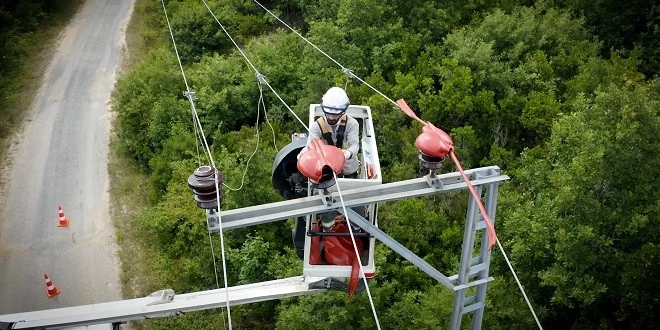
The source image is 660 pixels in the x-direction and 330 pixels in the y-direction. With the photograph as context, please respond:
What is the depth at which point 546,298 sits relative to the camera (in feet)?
46.2

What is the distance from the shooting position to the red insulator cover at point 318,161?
7.04 m

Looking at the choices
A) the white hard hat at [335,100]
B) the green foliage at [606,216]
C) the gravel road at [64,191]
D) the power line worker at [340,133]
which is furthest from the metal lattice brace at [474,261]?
the gravel road at [64,191]

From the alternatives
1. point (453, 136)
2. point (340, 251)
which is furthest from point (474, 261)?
point (453, 136)

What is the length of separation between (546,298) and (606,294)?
4.93 ft

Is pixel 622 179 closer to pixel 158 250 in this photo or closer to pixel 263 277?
pixel 263 277

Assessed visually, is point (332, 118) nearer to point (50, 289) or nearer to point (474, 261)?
point (474, 261)

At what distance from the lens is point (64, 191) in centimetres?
2031

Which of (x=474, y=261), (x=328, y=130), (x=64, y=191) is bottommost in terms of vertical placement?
(x=64, y=191)

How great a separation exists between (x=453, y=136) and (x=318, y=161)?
1155cm

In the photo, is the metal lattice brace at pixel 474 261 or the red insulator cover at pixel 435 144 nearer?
the red insulator cover at pixel 435 144

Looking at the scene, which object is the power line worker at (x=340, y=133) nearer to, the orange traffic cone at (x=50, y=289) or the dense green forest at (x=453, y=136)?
the dense green forest at (x=453, y=136)

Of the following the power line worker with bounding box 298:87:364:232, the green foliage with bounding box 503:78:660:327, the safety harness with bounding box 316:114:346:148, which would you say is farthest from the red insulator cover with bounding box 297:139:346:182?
the green foliage with bounding box 503:78:660:327

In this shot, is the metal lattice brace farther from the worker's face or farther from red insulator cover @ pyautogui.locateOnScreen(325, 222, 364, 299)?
the worker's face

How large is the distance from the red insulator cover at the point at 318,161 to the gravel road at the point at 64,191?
1144 centimetres
